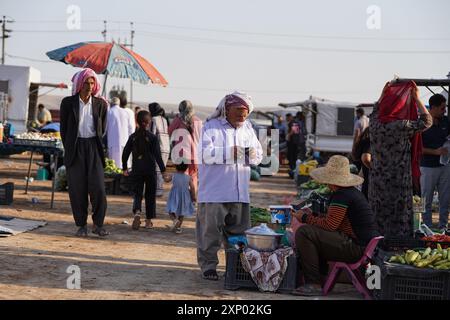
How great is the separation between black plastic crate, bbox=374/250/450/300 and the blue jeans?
14.8 ft

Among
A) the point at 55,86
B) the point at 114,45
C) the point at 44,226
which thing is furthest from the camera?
the point at 55,86

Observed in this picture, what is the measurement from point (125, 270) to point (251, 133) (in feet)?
6.51

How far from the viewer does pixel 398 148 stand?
29.3 feet

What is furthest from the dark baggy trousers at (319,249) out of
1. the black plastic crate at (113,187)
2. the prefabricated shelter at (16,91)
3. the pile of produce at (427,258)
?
the prefabricated shelter at (16,91)

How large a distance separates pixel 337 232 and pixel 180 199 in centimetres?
461

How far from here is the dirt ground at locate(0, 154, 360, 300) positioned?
25.4 ft

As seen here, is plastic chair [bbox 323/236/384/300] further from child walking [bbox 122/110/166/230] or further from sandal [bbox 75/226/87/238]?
child walking [bbox 122/110/166/230]

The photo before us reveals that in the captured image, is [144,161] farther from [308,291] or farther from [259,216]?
[308,291]

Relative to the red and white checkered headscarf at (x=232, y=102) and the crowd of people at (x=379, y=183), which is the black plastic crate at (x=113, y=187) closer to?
the crowd of people at (x=379, y=183)

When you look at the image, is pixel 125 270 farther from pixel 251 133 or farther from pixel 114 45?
pixel 114 45

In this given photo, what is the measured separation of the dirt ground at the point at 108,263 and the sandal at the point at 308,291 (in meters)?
0.08

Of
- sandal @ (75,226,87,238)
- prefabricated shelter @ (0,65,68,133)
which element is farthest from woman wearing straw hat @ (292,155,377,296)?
prefabricated shelter @ (0,65,68,133)

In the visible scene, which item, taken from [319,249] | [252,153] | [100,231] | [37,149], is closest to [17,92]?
[37,149]
